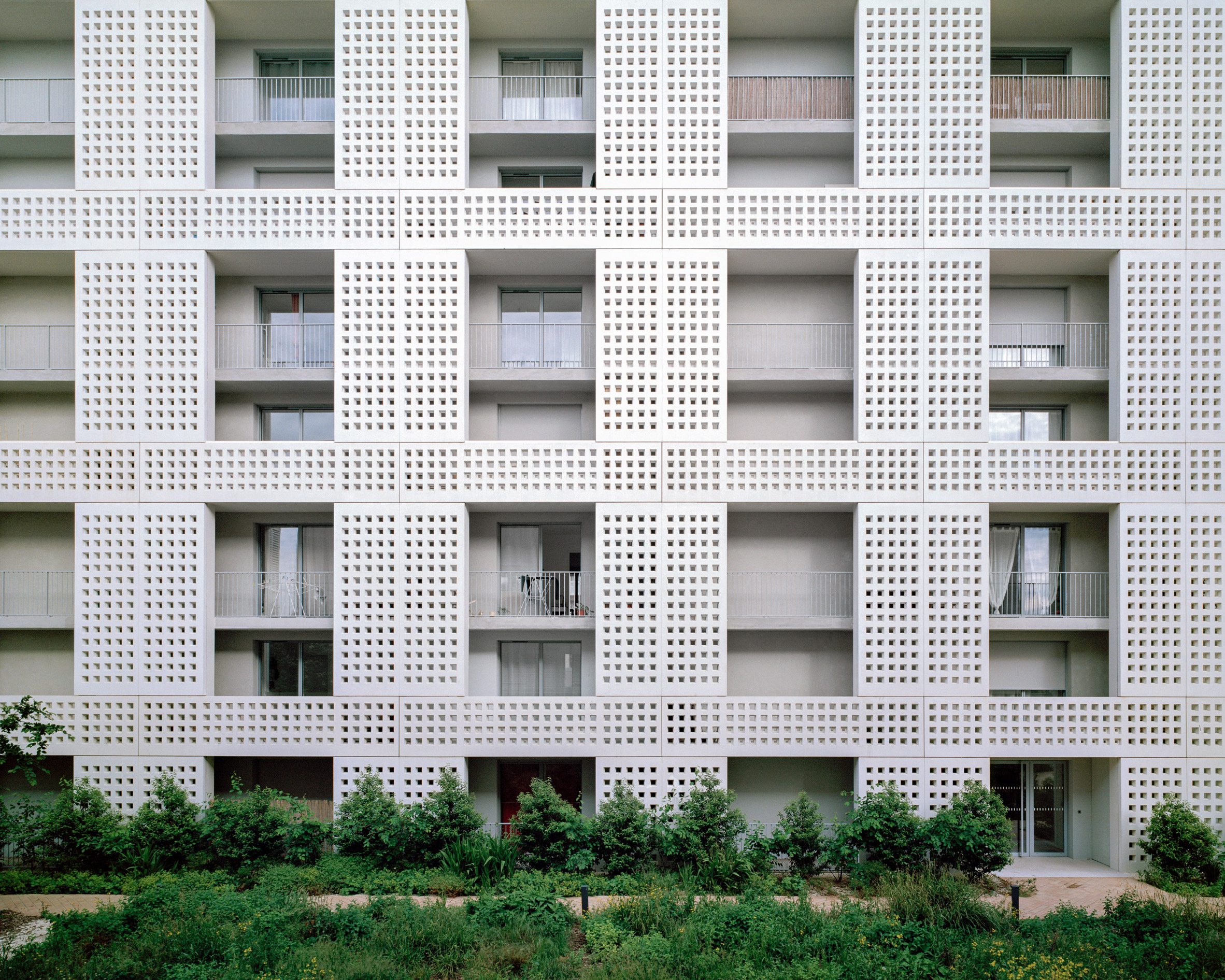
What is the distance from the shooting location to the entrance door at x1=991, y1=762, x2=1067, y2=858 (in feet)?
48.1

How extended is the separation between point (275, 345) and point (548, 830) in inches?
442

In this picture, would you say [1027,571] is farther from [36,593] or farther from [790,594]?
[36,593]

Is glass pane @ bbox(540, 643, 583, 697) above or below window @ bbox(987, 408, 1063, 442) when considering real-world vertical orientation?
below

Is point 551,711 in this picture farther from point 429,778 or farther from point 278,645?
point 278,645

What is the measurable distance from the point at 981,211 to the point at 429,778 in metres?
15.1

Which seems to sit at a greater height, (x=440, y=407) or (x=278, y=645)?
(x=440, y=407)

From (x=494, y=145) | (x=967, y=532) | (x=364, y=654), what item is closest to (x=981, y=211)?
(x=967, y=532)

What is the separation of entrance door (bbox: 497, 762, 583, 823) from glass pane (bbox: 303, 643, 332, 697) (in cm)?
416

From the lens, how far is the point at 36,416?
15547mm

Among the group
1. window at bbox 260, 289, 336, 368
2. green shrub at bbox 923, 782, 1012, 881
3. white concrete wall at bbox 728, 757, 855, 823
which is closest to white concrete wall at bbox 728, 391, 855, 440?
white concrete wall at bbox 728, 757, 855, 823

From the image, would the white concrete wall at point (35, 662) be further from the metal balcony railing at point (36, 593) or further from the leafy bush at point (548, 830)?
the leafy bush at point (548, 830)

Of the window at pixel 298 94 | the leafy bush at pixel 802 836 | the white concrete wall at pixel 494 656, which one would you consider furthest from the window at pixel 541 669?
the window at pixel 298 94

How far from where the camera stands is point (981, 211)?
1421 cm

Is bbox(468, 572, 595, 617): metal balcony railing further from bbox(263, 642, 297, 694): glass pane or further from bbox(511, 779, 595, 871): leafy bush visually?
bbox(263, 642, 297, 694): glass pane
